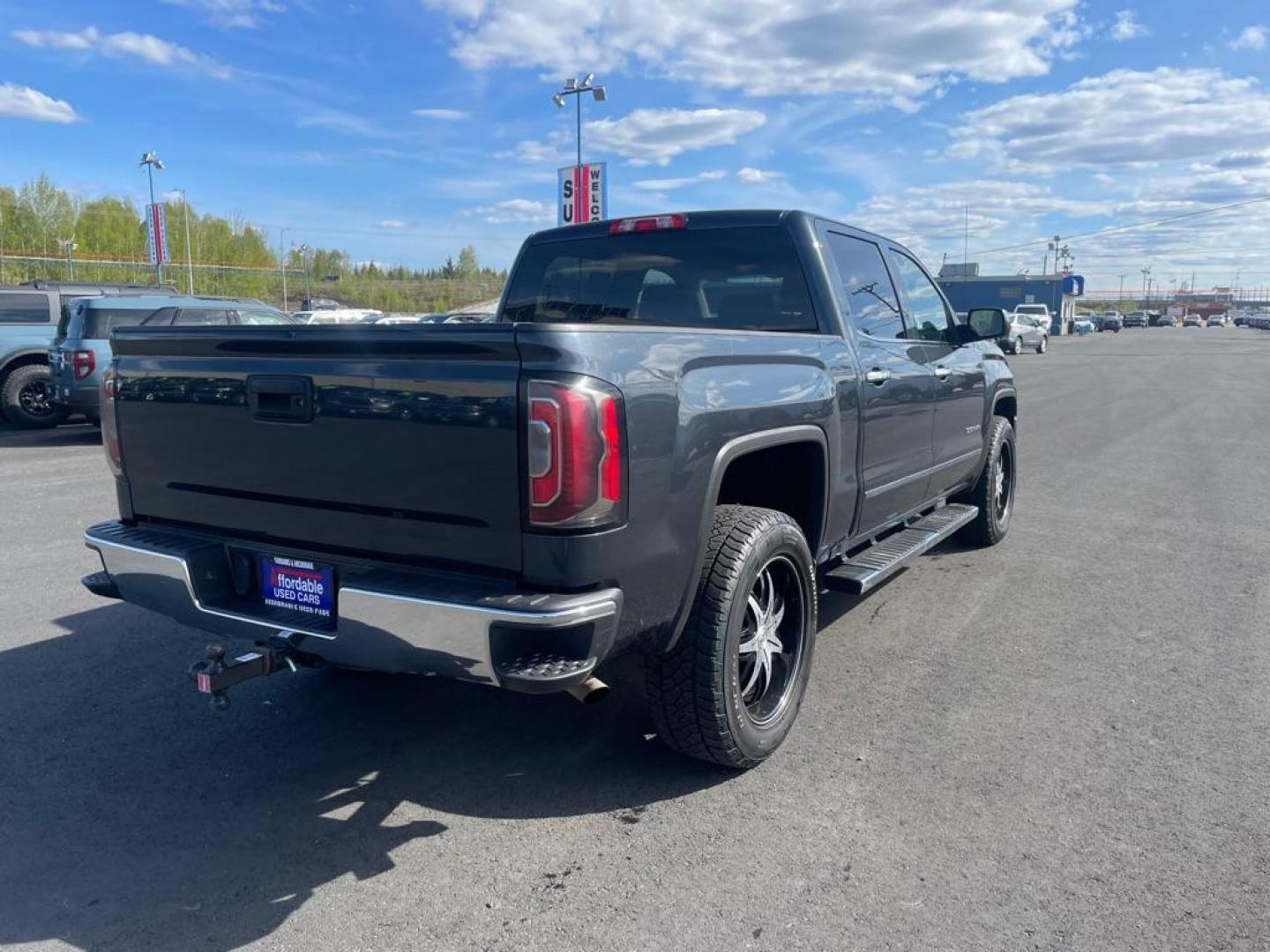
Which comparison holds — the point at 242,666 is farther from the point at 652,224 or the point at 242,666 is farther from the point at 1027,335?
the point at 1027,335

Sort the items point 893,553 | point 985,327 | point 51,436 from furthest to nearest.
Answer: point 51,436 < point 985,327 < point 893,553

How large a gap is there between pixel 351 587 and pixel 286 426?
599mm

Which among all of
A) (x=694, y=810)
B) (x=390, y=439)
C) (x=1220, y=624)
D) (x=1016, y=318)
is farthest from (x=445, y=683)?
(x=1016, y=318)

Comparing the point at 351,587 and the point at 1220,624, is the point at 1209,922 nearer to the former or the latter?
the point at 351,587

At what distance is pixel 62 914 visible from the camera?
266 centimetres

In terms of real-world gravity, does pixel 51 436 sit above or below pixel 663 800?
above

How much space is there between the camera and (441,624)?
103 inches

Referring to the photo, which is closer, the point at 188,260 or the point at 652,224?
the point at 652,224

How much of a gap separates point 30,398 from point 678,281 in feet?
40.7

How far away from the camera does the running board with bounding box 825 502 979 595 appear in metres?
4.19

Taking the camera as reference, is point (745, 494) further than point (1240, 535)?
No

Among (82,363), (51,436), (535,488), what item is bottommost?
(51,436)

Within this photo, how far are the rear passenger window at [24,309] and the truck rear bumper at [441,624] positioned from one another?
12.6 meters

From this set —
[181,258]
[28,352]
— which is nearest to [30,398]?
[28,352]
